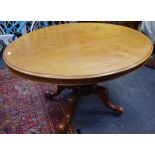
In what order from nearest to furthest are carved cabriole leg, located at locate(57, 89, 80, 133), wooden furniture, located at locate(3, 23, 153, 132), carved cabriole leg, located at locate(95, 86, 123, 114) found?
wooden furniture, located at locate(3, 23, 153, 132), carved cabriole leg, located at locate(57, 89, 80, 133), carved cabriole leg, located at locate(95, 86, 123, 114)

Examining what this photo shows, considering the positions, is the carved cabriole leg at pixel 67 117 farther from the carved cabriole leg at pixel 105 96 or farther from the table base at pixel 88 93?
the carved cabriole leg at pixel 105 96

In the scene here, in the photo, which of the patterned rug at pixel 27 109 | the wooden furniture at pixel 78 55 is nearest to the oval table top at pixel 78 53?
the wooden furniture at pixel 78 55

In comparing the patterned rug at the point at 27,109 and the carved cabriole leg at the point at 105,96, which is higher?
the carved cabriole leg at the point at 105,96

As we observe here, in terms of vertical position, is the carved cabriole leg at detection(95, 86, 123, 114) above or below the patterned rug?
above

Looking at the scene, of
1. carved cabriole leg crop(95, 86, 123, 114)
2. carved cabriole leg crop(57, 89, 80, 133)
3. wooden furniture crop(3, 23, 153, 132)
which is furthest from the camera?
carved cabriole leg crop(95, 86, 123, 114)

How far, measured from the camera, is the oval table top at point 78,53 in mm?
914

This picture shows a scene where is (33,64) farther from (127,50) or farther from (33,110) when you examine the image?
(33,110)

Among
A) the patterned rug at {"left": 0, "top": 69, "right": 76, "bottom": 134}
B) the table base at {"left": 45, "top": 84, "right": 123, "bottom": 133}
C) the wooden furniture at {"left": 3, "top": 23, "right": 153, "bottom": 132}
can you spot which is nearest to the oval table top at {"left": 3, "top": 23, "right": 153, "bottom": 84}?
the wooden furniture at {"left": 3, "top": 23, "right": 153, "bottom": 132}

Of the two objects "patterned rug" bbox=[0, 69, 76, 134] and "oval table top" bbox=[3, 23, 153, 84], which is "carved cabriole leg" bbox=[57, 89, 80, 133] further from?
"oval table top" bbox=[3, 23, 153, 84]

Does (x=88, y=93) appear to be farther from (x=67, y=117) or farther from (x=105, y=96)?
(x=67, y=117)

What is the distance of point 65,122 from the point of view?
53.1 inches

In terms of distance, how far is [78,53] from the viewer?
43.4 inches

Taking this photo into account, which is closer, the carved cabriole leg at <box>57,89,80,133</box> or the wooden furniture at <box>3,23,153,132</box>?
the wooden furniture at <box>3,23,153,132</box>

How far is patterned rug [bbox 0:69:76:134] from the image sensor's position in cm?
139
